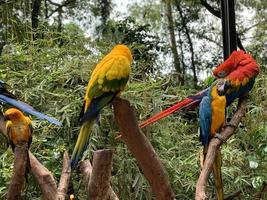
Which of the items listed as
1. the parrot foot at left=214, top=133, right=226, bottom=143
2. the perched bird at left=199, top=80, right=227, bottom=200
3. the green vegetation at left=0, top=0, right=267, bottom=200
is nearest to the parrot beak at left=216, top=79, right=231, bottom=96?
the perched bird at left=199, top=80, right=227, bottom=200

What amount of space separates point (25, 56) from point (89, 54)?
302 mm

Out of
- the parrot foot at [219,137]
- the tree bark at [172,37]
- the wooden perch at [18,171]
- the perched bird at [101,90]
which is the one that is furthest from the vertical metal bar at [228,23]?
the tree bark at [172,37]

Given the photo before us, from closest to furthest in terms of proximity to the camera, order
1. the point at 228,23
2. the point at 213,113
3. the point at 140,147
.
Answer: the point at 140,147 → the point at 213,113 → the point at 228,23

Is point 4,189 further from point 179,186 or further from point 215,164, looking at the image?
point 215,164

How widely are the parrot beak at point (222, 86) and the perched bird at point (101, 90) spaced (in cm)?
27

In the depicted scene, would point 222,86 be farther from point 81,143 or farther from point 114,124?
point 114,124

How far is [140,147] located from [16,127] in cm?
32

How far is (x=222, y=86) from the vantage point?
1278 millimetres

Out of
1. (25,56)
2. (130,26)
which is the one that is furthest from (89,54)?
(130,26)

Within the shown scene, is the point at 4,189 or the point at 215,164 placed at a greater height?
the point at 215,164

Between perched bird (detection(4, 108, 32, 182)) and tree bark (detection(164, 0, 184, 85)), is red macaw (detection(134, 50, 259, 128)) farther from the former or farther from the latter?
tree bark (detection(164, 0, 184, 85))

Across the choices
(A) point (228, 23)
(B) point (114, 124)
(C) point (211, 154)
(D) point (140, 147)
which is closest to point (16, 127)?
(D) point (140, 147)

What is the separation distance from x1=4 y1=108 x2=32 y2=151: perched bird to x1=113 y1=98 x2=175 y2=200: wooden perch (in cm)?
25

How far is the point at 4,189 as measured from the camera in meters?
1.93
